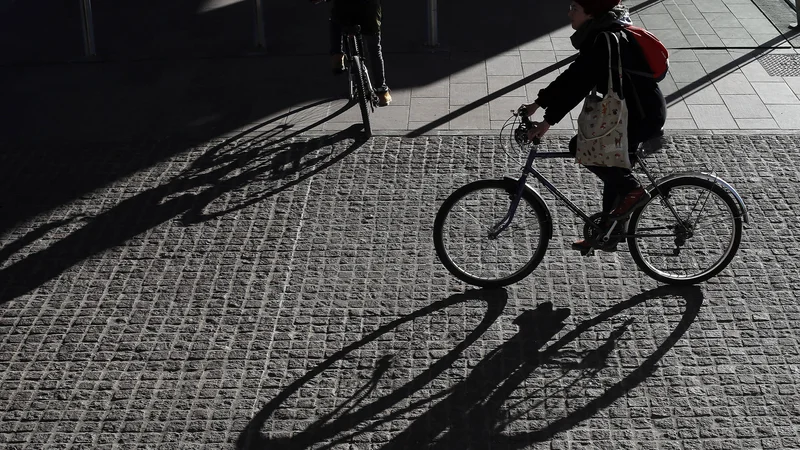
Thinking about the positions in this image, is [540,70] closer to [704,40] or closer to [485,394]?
[704,40]

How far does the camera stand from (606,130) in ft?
18.6

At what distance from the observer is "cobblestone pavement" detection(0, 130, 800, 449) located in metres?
5.13

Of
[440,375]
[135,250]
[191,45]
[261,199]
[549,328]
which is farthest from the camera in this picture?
[191,45]

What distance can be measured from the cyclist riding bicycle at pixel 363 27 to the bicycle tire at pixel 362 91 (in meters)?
0.27

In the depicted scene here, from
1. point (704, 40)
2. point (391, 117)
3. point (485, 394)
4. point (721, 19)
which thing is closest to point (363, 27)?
point (391, 117)

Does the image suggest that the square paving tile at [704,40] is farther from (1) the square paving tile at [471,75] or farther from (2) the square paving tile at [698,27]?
(1) the square paving tile at [471,75]

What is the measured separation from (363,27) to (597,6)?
10.9 feet

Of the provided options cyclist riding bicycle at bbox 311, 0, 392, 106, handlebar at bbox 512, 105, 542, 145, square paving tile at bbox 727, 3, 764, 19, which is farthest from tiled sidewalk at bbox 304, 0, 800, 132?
handlebar at bbox 512, 105, 542, 145

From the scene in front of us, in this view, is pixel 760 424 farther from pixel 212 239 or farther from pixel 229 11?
pixel 229 11

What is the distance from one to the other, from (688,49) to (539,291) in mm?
4790

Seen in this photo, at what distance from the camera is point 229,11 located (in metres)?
11.9

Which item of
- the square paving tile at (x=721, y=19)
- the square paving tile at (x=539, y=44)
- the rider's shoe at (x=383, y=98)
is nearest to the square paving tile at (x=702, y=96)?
the square paving tile at (x=539, y=44)

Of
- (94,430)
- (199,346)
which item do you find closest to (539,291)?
(199,346)

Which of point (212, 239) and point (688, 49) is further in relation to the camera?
point (688, 49)
